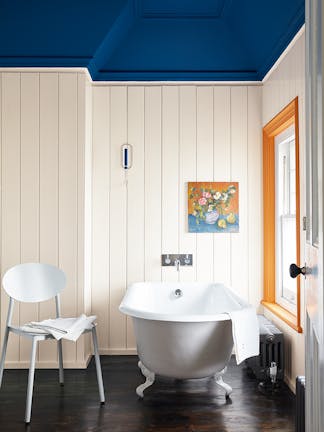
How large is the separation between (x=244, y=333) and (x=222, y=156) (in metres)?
A: 1.83

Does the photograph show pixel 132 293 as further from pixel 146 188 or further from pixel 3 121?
pixel 3 121

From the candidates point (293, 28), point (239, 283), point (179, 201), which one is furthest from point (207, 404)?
point (293, 28)

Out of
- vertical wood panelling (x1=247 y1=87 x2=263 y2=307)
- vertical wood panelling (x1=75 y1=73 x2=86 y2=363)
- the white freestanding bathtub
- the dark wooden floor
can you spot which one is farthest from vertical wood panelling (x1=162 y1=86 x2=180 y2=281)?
the dark wooden floor

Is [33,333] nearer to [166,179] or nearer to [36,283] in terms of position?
[36,283]

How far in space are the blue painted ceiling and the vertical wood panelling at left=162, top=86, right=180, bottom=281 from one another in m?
0.23

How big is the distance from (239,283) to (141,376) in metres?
1.22

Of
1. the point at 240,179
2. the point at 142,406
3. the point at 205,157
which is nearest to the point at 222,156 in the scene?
the point at 205,157

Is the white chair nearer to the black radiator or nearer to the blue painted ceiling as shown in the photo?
the black radiator

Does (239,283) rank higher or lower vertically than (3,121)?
lower

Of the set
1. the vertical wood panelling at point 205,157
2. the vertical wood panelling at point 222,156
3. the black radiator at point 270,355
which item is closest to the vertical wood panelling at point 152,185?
the vertical wood panelling at point 205,157

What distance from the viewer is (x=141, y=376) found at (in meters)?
3.35

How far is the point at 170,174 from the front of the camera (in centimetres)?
394

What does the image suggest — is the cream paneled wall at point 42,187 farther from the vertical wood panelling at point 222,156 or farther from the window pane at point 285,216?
the window pane at point 285,216

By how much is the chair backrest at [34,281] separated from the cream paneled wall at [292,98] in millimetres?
1725
